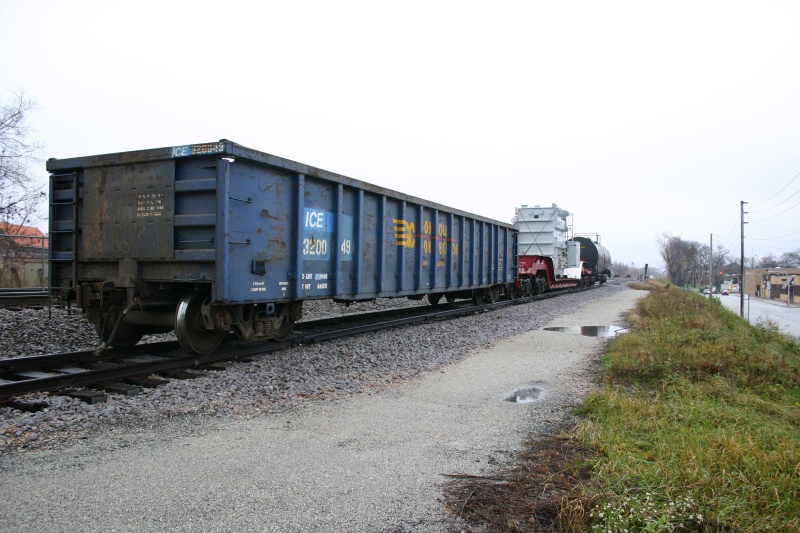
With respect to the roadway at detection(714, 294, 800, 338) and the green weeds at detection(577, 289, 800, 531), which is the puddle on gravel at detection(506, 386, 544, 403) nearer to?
the green weeds at detection(577, 289, 800, 531)

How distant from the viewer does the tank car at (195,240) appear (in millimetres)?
6945

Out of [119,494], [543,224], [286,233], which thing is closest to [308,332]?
[286,233]

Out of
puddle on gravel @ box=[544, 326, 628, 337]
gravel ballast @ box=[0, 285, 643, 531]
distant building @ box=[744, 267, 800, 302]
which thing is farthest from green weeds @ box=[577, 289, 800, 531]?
distant building @ box=[744, 267, 800, 302]

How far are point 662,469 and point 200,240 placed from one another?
5.98 meters

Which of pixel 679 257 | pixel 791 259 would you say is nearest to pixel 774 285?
pixel 679 257

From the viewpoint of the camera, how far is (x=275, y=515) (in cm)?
298

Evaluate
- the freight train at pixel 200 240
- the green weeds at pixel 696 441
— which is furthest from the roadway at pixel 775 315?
the freight train at pixel 200 240

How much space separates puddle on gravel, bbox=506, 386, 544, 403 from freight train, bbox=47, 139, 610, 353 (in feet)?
12.3

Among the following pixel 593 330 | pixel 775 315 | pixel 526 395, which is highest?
pixel 593 330

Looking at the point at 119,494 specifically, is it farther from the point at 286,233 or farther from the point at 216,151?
the point at 286,233

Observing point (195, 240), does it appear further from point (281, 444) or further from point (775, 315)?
point (775, 315)

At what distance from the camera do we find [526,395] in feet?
19.9

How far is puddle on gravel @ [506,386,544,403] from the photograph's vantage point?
5.80 meters

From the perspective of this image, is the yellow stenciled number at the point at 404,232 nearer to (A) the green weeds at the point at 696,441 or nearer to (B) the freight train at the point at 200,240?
(B) the freight train at the point at 200,240
